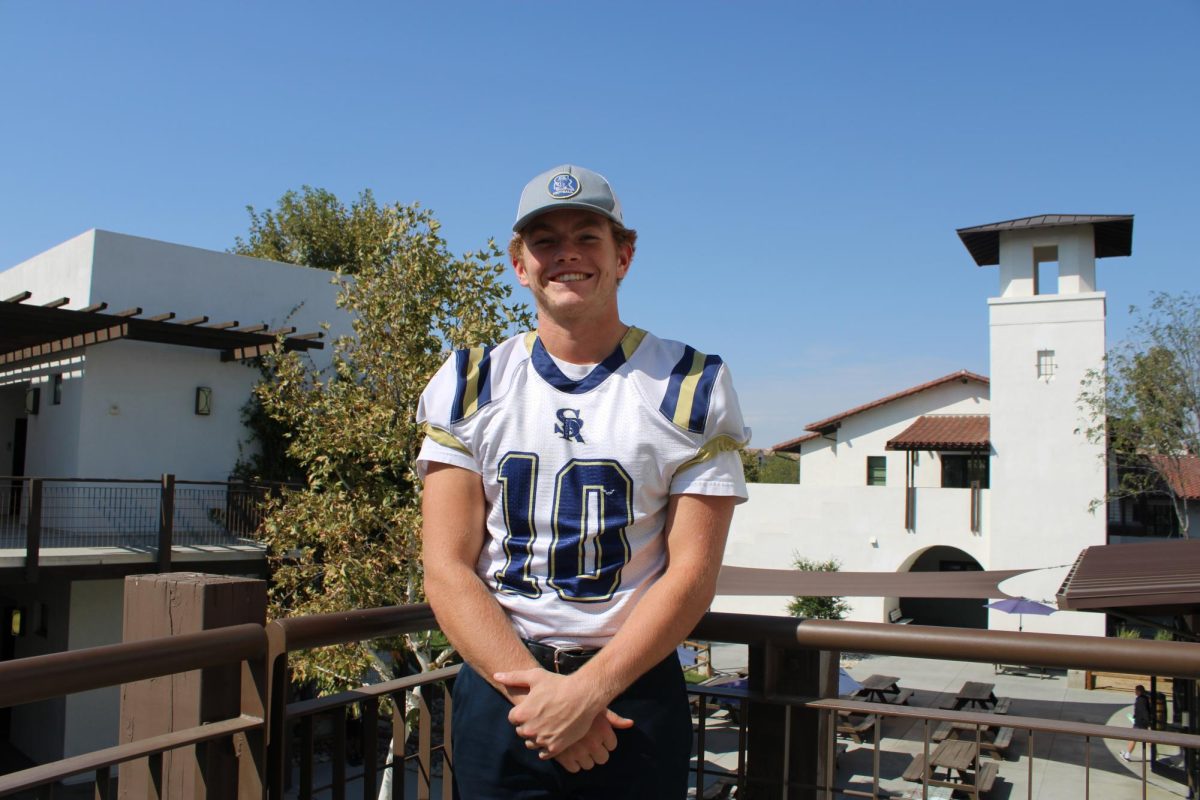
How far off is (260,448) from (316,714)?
13077 millimetres

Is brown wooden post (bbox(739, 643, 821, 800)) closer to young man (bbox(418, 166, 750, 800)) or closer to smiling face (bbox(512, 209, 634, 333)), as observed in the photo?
young man (bbox(418, 166, 750, 800))

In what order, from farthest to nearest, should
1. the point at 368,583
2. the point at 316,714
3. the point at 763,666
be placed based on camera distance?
the point at 368,583 < the point at 763,666 < the point at 316,714

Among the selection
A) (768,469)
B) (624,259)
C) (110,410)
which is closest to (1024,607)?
(110,410)

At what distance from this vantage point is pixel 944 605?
77.2ft

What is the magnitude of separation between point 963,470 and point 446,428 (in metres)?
21.7

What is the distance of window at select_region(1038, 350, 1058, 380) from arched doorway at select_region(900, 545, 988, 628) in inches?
195

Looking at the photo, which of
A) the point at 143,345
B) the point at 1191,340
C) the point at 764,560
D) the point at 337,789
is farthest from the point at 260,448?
the point at 1191,340

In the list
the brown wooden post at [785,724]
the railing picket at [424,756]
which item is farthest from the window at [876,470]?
the railing picket at [424,756]

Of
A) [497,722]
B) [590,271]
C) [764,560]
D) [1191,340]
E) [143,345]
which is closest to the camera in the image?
[497,722]

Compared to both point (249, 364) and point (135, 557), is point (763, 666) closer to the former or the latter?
point (135, 557)

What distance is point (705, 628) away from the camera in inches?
84.3

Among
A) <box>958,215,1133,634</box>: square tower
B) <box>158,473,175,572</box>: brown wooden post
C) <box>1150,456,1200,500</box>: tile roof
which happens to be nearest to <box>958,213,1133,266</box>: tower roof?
<box>958,215,1133,634</box>: square tower

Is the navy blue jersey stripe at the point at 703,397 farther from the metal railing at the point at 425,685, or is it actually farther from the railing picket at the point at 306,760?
the railing picket at the point at 306,760

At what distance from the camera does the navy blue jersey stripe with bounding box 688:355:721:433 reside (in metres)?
1.73
